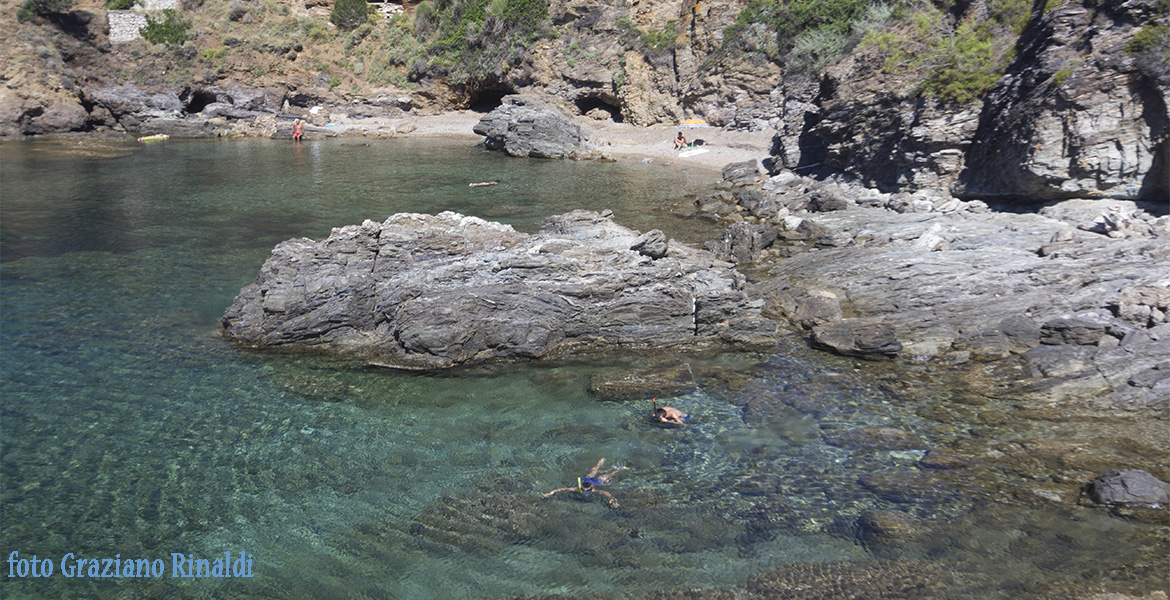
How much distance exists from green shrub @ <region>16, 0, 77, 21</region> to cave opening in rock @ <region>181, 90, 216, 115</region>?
35.5ft

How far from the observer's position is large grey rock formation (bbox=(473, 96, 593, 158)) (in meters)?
46.2

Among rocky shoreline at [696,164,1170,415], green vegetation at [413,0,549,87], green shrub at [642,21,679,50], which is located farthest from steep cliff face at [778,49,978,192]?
green vegetation at [413,0,549,87]

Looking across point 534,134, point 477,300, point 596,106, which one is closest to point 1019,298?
point 477,300

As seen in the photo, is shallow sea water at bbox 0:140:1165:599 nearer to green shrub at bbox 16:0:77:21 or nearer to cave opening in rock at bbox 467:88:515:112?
cave opening in rock at bbox 467:88:515:112

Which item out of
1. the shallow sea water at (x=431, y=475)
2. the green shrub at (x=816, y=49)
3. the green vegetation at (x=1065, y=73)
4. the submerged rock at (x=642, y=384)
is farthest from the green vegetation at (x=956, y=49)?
the submerged rock at (x=642, y=384)

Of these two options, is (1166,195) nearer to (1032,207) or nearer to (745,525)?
(1032,207)

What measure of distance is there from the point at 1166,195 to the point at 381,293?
2189 cm

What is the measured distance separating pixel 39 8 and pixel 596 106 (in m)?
44.9

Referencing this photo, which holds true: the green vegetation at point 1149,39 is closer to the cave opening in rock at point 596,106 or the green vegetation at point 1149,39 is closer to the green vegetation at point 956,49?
the green vegetation at point 956,49

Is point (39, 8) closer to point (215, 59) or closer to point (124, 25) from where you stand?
point (124, 25)

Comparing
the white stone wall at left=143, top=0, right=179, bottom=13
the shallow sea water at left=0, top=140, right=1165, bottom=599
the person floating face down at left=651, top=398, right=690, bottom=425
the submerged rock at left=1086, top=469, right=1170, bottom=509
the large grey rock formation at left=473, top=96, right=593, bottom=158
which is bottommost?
the shallow sea water at left=0, top=140, right=1165, bottom=599

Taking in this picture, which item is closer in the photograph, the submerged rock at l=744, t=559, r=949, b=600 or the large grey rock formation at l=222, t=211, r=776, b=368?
the submerged rock at l=744, t=559, r=949, b=600

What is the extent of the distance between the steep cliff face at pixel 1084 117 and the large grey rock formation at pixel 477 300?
12.2m

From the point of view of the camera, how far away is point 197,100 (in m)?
61.2
